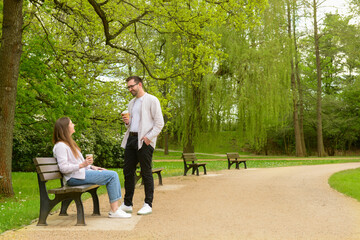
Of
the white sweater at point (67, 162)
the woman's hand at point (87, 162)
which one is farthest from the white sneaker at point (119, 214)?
the woman's hand at point (87, 162)

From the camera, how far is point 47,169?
5438mm

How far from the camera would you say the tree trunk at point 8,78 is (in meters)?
8.94

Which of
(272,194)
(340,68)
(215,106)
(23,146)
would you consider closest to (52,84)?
(272,194)

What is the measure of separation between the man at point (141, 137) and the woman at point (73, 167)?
526 mm

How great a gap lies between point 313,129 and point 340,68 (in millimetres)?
10615

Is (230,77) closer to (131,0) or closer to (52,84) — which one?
(131,0)

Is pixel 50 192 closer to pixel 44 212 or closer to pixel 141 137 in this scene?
pixel 44 212

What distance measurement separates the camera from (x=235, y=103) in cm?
2372

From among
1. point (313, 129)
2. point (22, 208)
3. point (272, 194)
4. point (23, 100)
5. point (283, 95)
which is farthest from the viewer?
point (313, 129)

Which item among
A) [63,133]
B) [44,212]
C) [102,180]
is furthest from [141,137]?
[44,212]

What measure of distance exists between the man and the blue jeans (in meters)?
0.54

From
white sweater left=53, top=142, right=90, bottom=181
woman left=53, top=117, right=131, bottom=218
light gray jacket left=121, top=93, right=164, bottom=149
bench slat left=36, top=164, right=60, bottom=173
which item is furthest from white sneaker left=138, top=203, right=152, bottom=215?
bench slat left=36, top=164, right=60, bottom=173

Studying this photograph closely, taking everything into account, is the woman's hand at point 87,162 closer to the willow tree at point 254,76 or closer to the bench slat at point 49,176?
the bench slat at point 49,176

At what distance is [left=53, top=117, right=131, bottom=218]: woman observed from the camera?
5.56m
